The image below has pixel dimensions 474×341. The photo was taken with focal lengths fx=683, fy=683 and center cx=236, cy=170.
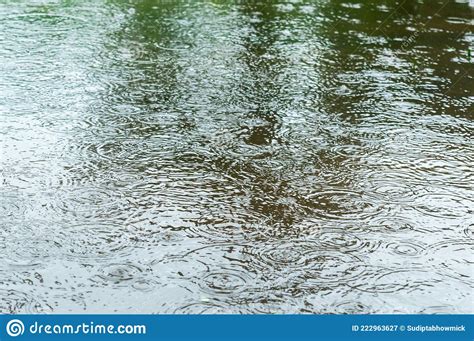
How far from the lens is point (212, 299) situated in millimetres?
3836

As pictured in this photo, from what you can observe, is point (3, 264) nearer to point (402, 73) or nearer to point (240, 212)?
point (240, 212)

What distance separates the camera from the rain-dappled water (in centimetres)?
401

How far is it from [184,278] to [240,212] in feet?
3.11

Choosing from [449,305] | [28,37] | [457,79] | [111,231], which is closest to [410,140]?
[457,79]

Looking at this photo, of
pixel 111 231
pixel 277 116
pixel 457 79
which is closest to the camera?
pixel 111 231

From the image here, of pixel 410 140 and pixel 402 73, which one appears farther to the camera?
pixel 402 73

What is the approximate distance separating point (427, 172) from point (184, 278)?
250 cm

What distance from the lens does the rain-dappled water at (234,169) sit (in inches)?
158

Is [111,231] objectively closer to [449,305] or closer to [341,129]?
[449,305]

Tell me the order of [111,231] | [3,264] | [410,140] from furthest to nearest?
[410,140] < [111,231] < [3,264]

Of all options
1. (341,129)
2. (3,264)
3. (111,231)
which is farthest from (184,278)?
(341,129)

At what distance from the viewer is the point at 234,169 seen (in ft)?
18.2

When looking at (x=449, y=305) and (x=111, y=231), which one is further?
(x=111, y=231)

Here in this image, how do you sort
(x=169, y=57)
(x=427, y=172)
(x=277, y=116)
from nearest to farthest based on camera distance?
(x=427, y=172)
(x=277, y=116)
(x=169, y=57)
